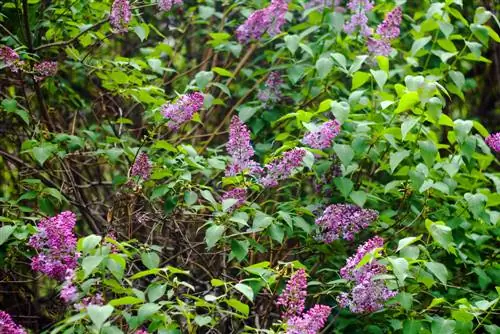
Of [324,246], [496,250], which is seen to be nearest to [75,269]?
[324,246]

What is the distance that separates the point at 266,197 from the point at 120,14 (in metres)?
1.09

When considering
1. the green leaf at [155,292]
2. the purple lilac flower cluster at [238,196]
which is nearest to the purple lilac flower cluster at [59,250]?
→ the green leaf at [155,292]

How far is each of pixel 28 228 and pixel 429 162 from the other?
145cm

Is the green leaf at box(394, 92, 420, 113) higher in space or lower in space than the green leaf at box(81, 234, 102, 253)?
lower

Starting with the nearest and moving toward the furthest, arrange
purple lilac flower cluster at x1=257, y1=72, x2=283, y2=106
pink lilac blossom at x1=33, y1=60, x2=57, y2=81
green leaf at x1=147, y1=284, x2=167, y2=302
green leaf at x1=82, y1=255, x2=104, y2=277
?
green leaf at x1=82, y1=255, x2=104, y2=277, green leaf at x1=147, y1=284, x2=167, y2=302, pink lilac blossom at x1=33, y1=60, x2=57, y2=81, purple lilac flower cluster at x1=257, y1=72, x2=283, y2=106

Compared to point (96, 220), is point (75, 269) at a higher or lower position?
higher

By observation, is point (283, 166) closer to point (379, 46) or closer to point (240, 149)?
point (240, 149)

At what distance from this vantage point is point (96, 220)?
3506 mm

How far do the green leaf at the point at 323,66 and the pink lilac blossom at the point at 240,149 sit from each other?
65 cm

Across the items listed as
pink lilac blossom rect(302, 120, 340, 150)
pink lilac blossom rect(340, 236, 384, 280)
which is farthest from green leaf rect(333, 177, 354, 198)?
pink lilac blossom rect(340, 236, 384, 280)

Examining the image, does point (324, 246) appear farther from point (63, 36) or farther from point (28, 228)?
point (63, 36)

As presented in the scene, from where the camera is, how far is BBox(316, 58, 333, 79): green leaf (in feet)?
10.5

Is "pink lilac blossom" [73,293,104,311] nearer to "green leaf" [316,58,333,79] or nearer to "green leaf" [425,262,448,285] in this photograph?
"green leaf" [425,262,448,285]

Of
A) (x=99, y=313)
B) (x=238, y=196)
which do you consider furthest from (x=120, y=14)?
(x=99, y=313)
